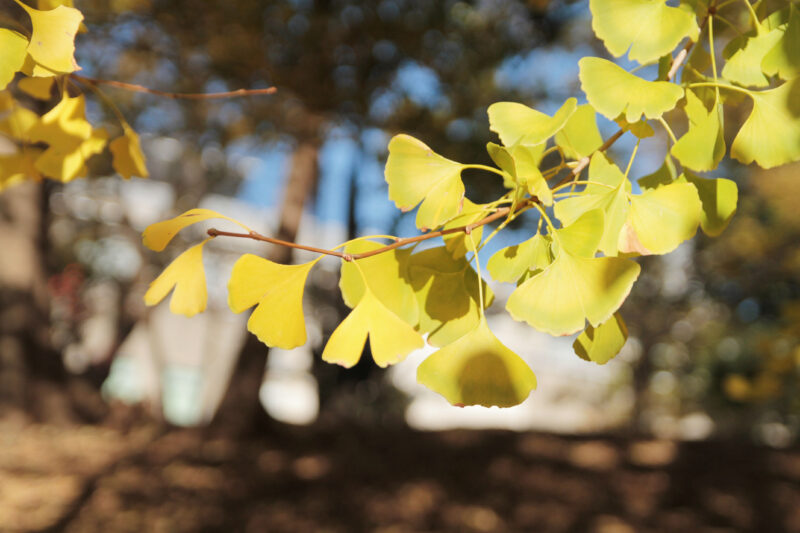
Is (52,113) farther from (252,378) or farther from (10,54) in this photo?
(252,378)

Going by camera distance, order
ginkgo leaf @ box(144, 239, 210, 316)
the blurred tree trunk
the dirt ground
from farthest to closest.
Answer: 1. the blurred tree trunk
2. the dirt ground
3. ginkgo leaf @ box(144, 239, 210, 316)

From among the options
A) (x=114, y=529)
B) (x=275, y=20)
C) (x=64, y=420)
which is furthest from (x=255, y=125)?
(x=114, y=529)

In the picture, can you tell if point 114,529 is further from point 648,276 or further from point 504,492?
point 648,276

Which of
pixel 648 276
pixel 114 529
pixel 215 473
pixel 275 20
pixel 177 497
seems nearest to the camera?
pixel 114 529

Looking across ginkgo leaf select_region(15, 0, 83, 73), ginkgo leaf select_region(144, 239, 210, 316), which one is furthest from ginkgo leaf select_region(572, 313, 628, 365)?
ginkgo leaf select_region(15, 0, 83, 73)

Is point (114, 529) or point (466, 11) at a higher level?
point (466, 11)

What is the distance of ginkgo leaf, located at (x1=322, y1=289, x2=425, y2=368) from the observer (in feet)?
1.63

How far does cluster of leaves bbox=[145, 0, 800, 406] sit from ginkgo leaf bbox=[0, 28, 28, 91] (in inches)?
7.1

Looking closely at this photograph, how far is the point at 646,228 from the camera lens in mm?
516

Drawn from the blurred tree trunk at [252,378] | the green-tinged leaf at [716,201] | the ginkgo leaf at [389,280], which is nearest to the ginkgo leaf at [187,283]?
the ginkgo leaf at [389,280]

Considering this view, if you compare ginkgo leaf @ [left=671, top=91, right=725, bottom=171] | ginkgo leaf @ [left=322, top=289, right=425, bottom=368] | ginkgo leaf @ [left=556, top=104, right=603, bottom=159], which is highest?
ginkgo leaf @ [left=556, top=104, right=603, bottom=159]

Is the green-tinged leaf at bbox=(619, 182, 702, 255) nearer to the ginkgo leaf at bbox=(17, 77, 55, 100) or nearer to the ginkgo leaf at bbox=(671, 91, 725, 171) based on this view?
the ginkgo leaf at bbox=(671, 91, 725, 171)

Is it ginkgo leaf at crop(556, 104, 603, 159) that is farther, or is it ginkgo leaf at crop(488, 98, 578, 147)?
ginkgo leaf at crop(556, 104, 603, 159)

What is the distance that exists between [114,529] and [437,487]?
5.00ft
